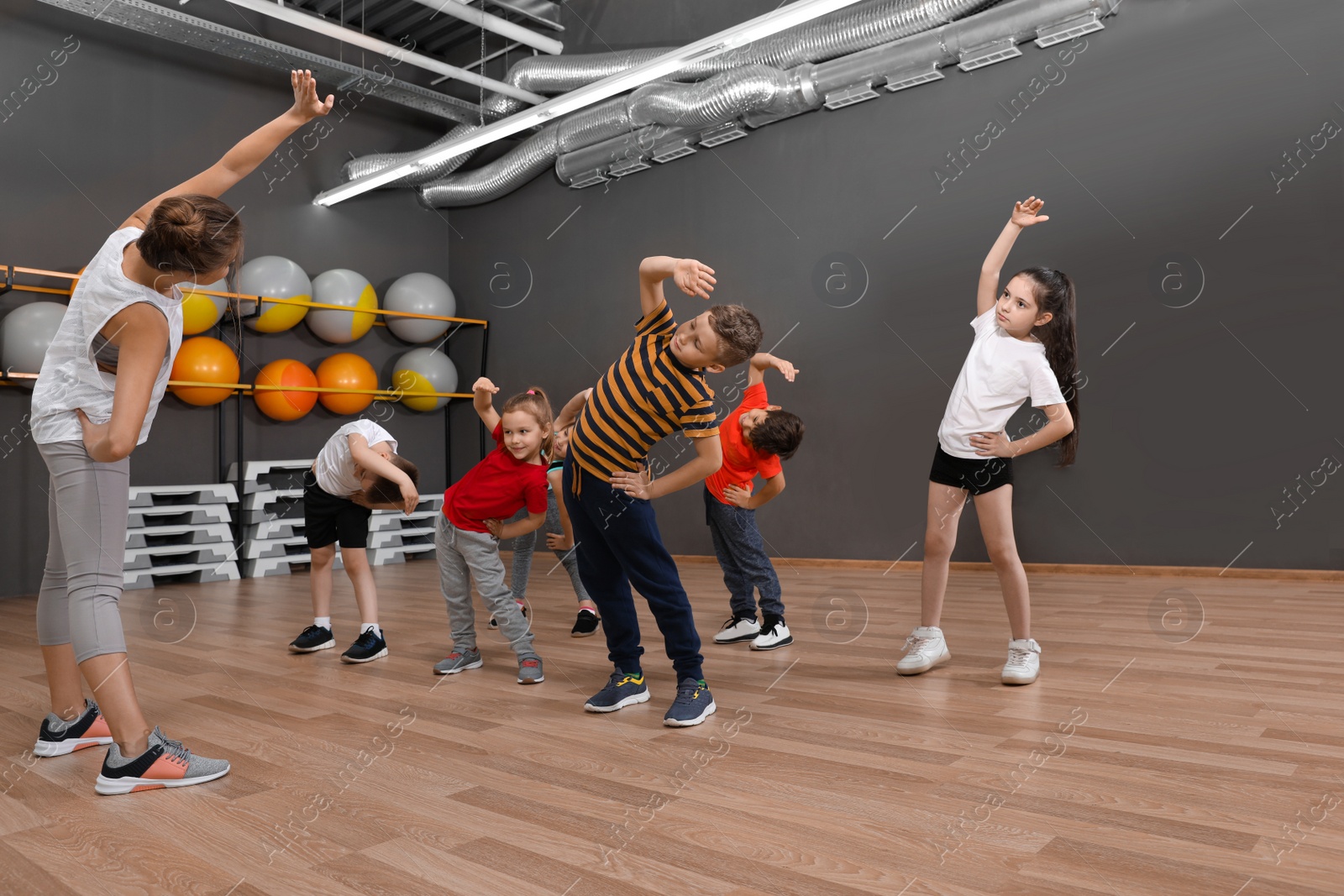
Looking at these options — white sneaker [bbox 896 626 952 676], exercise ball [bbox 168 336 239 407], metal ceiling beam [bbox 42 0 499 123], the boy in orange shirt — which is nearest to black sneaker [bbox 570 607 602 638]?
the boy in orange shirt

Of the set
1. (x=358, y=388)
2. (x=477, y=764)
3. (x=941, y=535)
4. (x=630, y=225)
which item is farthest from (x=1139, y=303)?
(x=358, y=388)

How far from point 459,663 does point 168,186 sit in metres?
4.66

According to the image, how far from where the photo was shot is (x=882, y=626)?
3189mm

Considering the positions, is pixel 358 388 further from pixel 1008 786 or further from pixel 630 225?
pixel 1008 786

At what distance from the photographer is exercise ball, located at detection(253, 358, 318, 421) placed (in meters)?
5.82

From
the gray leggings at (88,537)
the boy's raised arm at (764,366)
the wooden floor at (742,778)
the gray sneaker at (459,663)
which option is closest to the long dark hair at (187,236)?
the gray leggings at (88,537)

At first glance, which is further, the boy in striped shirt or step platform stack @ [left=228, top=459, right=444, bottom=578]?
step platform stack @ [left=228, top=459, right=444, bottom=578]

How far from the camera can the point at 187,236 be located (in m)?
1.49

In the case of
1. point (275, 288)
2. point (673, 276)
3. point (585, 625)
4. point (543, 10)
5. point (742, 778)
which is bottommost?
point (585, 625)

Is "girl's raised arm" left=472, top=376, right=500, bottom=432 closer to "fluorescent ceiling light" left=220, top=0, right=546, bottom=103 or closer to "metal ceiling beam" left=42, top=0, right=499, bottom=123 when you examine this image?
"fluorescent ceiling light" left=220, top=0, right=546, bottom=103

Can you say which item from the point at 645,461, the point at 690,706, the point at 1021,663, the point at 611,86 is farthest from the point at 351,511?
the point at 611,86

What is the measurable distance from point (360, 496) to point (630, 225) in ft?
12.9

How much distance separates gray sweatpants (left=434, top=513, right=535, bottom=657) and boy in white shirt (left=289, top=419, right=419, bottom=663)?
21 cm

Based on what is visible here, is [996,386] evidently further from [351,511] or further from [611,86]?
[611,86]
